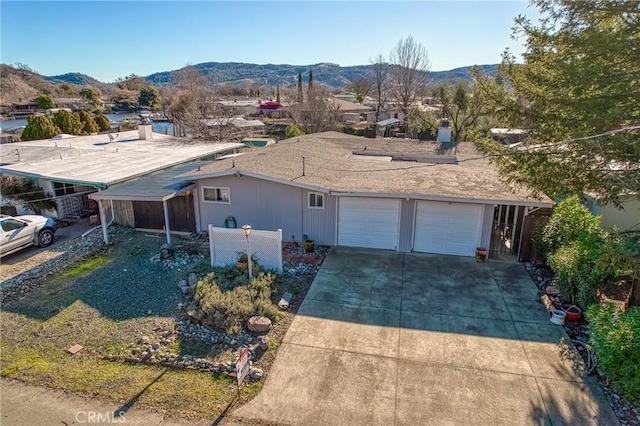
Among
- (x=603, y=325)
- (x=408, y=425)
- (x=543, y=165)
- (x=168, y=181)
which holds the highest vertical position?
(x=543, y=165)

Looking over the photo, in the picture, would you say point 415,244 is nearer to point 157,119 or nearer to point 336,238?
point 336,238

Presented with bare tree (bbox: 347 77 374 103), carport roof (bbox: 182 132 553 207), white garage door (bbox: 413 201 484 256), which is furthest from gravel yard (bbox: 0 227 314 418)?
bare tree (bbox: 347 77 374 103)

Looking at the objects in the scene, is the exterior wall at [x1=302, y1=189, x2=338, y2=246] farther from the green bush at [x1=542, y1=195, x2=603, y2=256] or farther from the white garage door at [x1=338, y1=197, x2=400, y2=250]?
the green bush at [x1=542, y1=195, x2=603, y2=256]

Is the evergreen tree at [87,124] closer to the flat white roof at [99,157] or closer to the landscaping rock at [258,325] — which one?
the flat white roof at [99,157]

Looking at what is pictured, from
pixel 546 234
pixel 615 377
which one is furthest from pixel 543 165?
pixel 615 377

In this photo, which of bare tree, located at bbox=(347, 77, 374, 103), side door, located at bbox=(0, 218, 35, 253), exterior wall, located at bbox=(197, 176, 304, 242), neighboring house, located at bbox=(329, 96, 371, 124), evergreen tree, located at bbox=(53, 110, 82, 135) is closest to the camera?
side door, located at bbox=(0, 218, 35, 253)

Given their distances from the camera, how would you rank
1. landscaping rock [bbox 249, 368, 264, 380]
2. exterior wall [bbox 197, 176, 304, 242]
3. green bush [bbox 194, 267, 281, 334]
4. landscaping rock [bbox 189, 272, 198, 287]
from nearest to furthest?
landscaping rock [bbox 249, 368, 264, 380]
green bush [bbox 194, 267, 281, 334]
landscaping rock [bbox 189, 272, 198, 287]
exterior wall [bbox 197, 176, 304, 242]

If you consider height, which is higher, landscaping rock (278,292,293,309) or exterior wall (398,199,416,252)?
exterior wall (398,199,416,252)

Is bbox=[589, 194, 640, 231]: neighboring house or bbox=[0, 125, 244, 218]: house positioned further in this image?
bbox=[0, 125, 244, 218]: house
